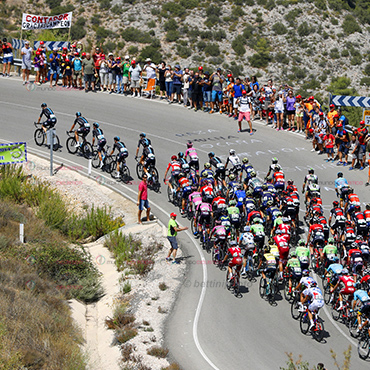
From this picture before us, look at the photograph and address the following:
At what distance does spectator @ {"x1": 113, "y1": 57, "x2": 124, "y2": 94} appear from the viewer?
33.5 metres

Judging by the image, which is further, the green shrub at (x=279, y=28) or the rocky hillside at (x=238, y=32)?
the green shrub at (x=279, y=28)

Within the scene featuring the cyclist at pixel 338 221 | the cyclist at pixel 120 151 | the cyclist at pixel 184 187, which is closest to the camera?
the cyclist at pixel 338 221

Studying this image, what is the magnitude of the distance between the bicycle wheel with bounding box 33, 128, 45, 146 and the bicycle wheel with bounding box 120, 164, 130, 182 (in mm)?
5433

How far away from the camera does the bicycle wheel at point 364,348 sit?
49.1ft

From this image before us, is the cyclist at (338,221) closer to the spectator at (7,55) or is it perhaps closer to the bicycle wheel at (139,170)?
the bicycle wheel at (139,170)

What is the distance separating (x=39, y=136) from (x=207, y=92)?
944 centimetres

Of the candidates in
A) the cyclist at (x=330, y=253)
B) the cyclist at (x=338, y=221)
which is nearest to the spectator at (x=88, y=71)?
the cyclist at (x=338, y=221)

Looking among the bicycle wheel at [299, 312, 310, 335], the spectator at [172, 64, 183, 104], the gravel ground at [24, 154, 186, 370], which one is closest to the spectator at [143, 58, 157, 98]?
the spectator at [172, 64, 183, 104]

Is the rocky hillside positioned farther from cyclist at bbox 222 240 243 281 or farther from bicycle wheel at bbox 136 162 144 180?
cyclist at bbox 222 240 243 281

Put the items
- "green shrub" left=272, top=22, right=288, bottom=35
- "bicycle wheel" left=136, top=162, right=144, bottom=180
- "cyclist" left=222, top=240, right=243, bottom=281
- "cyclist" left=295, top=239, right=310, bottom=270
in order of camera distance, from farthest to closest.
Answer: "green shrub" left=272, top=22, right=288, bottom=35 → "bicycle wheel" left=136, top=162, right=144, bottom=180 → "cyclist" left=222, top=240, right=243, bottom=281 → "cyclist" left=295, top=239, right=310, bottom=270

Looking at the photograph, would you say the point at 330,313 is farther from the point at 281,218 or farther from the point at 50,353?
the point at 50,353

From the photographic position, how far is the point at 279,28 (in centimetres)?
5794

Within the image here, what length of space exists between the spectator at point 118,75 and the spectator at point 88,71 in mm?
1287

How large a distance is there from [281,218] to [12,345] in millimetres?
9619
